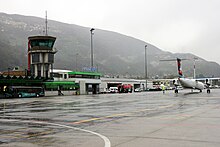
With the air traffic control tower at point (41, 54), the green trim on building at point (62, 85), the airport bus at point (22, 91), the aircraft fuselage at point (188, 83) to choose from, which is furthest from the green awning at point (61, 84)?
the aircraft fuselage at point (188, 83)

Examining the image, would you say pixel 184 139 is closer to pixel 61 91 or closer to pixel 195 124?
pixel 195 124

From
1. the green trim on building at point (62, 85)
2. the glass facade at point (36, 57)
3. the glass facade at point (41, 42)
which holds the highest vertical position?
the glass facade at point (41, 42)

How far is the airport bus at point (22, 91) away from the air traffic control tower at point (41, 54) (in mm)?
11180

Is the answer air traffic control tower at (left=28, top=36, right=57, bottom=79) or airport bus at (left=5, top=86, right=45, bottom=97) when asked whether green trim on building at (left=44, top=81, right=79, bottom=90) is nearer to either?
airport bus at (left=5, top=86, right=45, bottom=97)

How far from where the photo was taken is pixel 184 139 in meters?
9.43

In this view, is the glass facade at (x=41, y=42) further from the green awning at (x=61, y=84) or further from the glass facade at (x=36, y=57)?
the green awning at (x=61, y=84)

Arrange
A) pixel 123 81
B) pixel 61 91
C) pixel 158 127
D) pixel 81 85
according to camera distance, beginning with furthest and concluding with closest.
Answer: pixel 123 81
pixel 81 85
pixel 61 91
pixel 158 127

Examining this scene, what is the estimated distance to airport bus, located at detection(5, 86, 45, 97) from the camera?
63031 mm

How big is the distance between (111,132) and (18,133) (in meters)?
3.64

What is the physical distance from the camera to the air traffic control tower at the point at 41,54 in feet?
254

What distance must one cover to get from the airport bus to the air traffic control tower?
1118cm

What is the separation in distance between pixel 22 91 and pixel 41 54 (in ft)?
53.1

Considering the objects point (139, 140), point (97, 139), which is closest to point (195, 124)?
point (139, 140)

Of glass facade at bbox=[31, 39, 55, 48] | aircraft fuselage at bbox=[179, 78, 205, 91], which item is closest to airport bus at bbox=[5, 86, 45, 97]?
glass facade at bbox=[31, 39, 55, 48]
